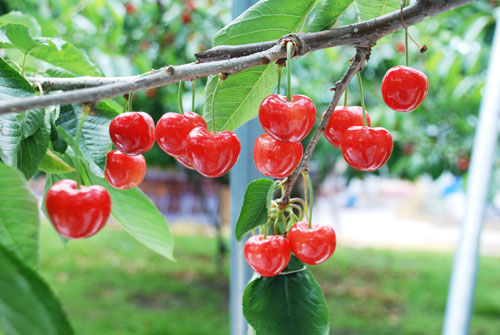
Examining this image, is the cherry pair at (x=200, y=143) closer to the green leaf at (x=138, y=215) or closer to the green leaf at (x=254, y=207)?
the green leaf at (x=254, y=207)

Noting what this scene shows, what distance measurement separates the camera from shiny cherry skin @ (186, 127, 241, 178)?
53 cm

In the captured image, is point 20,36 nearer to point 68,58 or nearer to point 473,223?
point 68,58

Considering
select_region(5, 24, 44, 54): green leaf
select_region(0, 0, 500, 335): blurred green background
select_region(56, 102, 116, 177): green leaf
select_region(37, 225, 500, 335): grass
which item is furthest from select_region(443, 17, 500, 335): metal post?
select_region(37, 225, 500, 335): grass

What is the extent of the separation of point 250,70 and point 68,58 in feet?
1.02

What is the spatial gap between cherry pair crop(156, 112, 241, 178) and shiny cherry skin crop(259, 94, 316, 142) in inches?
2.3

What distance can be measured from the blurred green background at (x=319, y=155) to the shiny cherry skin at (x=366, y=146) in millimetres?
738

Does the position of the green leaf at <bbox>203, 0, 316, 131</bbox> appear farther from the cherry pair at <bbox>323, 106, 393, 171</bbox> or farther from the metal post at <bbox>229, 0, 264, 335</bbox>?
the metal post at <bbox>229, 0, 264, 335</bbox>

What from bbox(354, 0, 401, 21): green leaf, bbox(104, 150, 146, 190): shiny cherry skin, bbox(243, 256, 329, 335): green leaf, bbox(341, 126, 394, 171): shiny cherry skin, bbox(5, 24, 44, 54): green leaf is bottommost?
bbox(243, 256, 329, 335): green leaf

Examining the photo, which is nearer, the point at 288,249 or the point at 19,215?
the point at 19,215

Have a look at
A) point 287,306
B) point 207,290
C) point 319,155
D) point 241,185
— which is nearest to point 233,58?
point 287,306

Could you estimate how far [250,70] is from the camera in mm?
633

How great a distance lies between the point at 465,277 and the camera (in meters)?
0.85

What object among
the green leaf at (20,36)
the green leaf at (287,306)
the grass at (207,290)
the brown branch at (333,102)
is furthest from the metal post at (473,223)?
the grass at (207,290)

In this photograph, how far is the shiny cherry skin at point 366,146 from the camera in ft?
1.91
